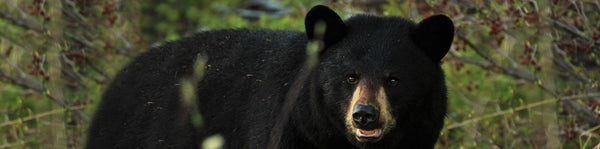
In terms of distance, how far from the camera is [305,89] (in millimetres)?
4508

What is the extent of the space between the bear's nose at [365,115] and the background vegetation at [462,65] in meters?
2.05

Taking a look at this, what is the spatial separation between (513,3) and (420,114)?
2.35m

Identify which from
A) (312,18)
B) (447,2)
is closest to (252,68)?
(312,18)

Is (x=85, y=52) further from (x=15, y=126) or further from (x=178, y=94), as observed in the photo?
(x=178, y=94)

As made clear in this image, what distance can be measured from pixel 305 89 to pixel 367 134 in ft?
1.41

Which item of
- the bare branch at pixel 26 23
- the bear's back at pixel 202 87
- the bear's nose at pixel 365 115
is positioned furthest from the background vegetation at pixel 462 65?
the bear's nose at pixel 365 115

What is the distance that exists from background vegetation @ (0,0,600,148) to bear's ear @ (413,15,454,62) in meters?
1.59

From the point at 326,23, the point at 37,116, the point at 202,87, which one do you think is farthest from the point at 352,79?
the point at 37,116

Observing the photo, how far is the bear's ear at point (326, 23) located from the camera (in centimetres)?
452

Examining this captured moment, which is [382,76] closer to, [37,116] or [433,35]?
[433,35]

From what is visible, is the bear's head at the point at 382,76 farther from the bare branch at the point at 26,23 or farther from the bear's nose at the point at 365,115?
the bare branch at the point at 26,23

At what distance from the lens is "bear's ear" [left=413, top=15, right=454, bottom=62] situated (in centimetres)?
451

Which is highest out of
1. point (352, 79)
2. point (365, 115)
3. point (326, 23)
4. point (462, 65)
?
point (326, 23)

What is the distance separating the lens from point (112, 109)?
5738mm
